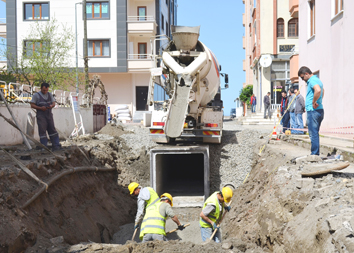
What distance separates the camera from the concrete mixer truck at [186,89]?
35.7 feet

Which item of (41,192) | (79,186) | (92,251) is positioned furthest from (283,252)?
(79,186)

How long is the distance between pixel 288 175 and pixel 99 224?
484 centimetres

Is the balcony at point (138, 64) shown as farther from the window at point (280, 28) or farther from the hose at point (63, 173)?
the hose at point (63, 173)

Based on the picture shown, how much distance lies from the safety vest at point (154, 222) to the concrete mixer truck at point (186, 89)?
341 centimetres

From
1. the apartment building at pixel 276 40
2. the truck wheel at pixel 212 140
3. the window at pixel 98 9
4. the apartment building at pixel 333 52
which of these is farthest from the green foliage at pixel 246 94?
the truck wheel at pixel 212 140

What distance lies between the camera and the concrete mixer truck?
10.9 metres

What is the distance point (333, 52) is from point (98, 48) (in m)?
22.2

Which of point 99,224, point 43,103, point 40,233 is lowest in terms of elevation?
point 99,224

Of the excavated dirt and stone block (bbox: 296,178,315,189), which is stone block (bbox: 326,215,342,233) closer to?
the excavated dirt

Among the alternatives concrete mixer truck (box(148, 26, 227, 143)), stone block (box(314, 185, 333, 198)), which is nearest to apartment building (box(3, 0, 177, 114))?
concrete mixer truck (box(148, 26, 227, 143))

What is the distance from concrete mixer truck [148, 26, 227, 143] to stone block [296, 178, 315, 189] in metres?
4.51

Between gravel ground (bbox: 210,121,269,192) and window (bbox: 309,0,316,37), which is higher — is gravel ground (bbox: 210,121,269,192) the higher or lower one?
the lower one

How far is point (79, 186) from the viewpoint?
970cm

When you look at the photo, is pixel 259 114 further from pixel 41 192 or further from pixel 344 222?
pixel 344 222
